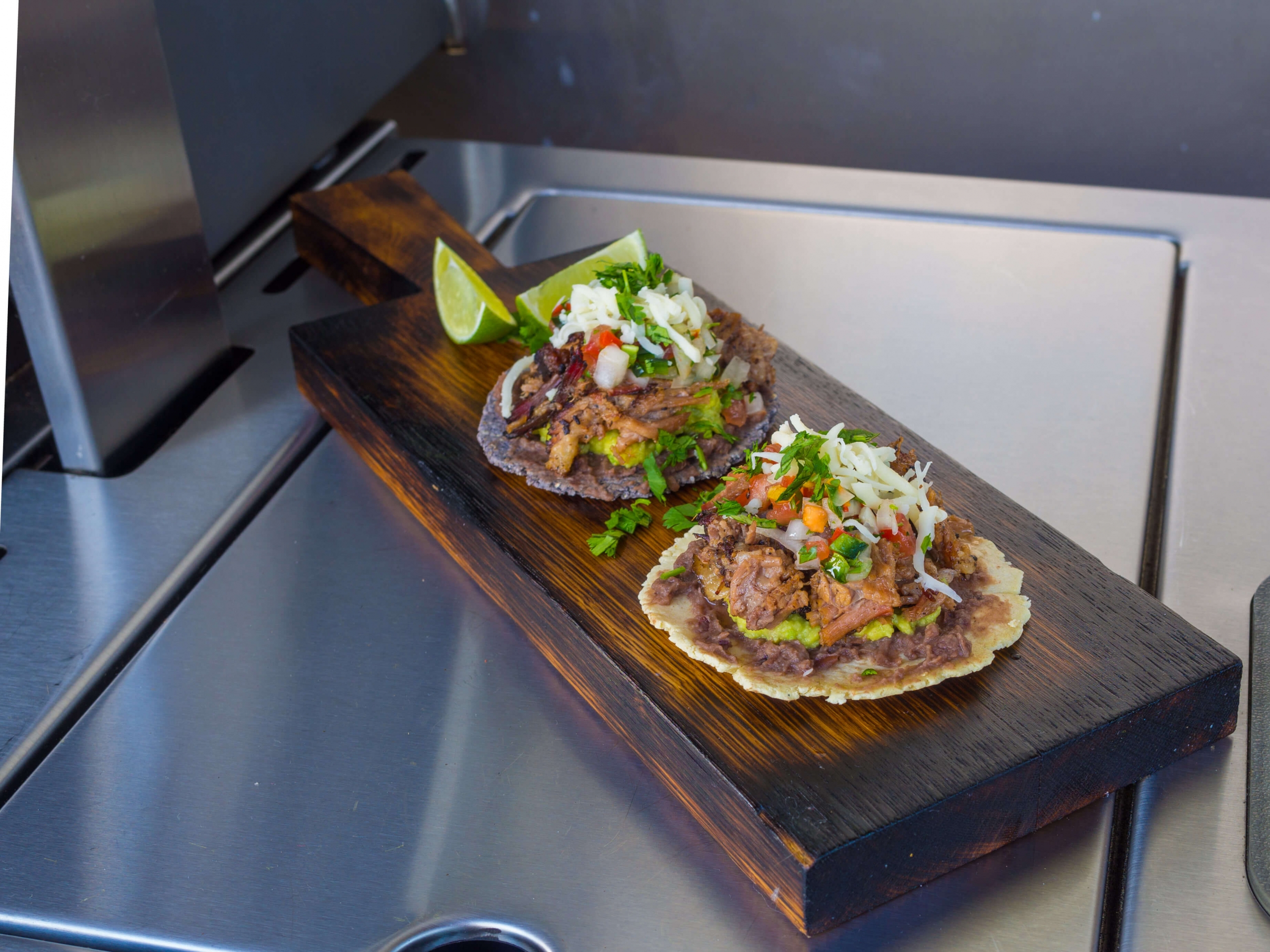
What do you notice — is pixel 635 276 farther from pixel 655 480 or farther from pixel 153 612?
pixel 153 612

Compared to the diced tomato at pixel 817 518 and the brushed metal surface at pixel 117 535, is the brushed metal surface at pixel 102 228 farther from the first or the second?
the diced tomato at pixel 817 518

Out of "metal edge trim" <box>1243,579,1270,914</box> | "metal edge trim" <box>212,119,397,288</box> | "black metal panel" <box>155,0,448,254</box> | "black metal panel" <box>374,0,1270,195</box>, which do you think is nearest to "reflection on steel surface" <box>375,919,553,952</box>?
"metal edge trim" <box>1243,579,1270,914</box>

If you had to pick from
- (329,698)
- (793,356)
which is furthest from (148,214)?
(793,356)

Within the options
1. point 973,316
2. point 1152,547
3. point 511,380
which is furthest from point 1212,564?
point 511,380

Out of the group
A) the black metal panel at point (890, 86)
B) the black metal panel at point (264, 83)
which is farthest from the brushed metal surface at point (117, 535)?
the black metal panel at point (890, 86)

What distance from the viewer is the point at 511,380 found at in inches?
79.1

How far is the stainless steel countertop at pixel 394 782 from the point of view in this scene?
1.31 m

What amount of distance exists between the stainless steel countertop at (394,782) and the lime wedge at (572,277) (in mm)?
375

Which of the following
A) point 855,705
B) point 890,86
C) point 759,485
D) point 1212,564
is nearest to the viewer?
point 855,705

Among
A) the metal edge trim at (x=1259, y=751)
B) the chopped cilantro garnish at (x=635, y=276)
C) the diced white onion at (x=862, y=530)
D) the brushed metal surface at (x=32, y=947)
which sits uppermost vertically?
the chopped cilantro garnish at (x=635, y=276)

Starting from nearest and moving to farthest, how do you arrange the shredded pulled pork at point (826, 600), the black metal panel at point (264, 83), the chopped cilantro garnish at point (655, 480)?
the shredded pulled pork at point (826, 600) < the chopped cilantro garnish at point (655, 480) < the black metal panel at point (264, 83)

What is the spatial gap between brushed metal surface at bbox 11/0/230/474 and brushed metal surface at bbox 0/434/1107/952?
0.48 m

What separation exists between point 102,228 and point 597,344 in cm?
88

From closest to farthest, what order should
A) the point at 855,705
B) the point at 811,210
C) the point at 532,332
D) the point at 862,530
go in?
the point at 855,705, the point at 862,530, the point at 532,332, the point at 811,210
